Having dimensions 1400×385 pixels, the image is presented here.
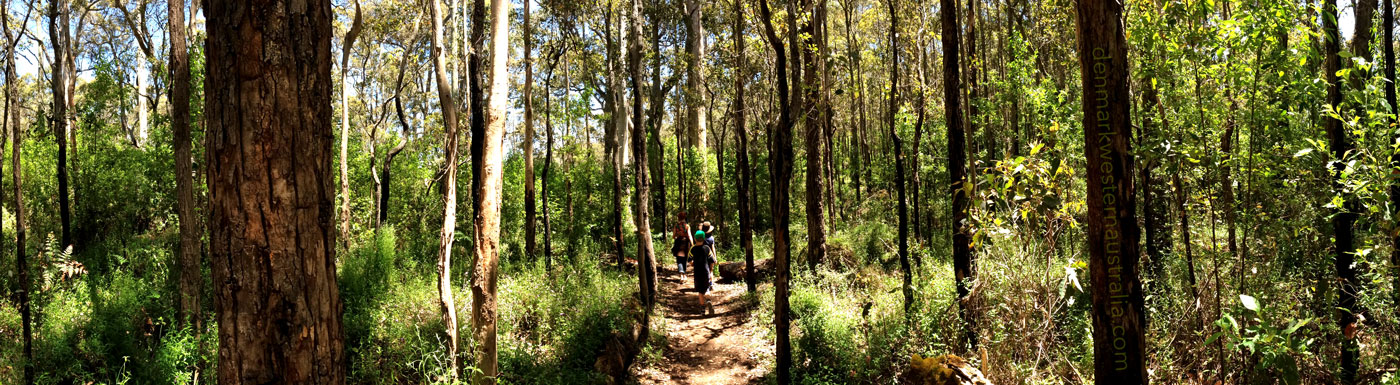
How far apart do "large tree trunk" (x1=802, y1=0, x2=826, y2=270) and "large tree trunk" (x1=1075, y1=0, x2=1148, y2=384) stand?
4125mm

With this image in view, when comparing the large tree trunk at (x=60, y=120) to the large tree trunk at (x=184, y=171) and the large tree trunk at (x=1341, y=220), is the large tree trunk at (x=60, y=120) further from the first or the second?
the large tree trunk at (x=1341, y=220)

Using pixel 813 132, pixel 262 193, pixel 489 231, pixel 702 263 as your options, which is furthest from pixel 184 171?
pixel 813 132

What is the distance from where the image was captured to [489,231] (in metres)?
5.73

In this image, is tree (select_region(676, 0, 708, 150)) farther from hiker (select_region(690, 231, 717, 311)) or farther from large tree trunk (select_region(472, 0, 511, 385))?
large tree trunk (select_region(472, 0, 511, 385))

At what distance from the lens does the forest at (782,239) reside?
2.43 meters

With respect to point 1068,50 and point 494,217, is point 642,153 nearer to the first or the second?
point 494,217

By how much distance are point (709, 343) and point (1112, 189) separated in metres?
6.41

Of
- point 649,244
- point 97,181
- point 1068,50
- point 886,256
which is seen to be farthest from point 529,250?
point 1068,50

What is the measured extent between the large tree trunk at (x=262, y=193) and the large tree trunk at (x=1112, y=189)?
402 cm

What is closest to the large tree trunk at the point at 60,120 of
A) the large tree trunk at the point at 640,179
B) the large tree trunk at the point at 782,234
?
the large tree trunk at the point at 640,179

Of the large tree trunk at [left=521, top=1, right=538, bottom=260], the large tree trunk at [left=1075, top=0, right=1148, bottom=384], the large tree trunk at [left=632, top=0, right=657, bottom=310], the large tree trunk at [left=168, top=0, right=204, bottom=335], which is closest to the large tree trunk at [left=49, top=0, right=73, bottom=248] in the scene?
the large tree trunk at [left=168, top=0, right=204, bottom=335]

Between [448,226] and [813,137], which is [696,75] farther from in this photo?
[448,226]

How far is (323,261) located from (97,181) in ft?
52.1

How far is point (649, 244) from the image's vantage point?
1086 cm
